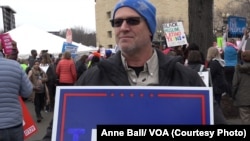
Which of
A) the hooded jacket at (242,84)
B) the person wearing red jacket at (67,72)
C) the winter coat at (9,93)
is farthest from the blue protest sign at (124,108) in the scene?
the person wearing red jacket at (67,72)

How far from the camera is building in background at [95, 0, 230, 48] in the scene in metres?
76.9

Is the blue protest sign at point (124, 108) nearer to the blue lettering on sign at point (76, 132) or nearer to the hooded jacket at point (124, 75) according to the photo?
the blue lettering on sign at point (76, 132)

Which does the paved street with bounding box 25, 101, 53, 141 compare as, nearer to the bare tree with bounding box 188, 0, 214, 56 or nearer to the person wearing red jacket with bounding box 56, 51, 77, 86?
the person wearing red jacket with bounding box 56, 51, 77, 86

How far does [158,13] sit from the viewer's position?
77.1 meters

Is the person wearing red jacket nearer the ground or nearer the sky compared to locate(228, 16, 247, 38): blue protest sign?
nearer the ground

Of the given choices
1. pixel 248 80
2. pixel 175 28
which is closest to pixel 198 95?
pixel 248 80

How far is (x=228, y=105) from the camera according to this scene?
11023 millimetres

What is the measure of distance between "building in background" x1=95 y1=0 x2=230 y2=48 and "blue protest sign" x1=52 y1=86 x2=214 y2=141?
71067 mm

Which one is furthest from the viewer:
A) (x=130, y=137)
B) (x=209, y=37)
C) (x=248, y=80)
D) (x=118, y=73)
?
(x=209, y=37)

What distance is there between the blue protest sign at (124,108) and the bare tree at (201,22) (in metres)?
8.74

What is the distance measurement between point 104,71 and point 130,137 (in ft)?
2.09

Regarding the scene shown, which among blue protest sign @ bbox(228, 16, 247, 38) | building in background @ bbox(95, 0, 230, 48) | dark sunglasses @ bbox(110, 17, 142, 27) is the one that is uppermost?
building in background @ bbox(95, 0, 230, 48)

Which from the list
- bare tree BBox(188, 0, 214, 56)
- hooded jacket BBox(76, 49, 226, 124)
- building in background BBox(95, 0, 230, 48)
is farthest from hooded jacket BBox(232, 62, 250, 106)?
building in background BBox(95, 0, 230, 48)

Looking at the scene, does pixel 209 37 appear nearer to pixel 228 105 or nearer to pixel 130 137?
pixel 228 105
